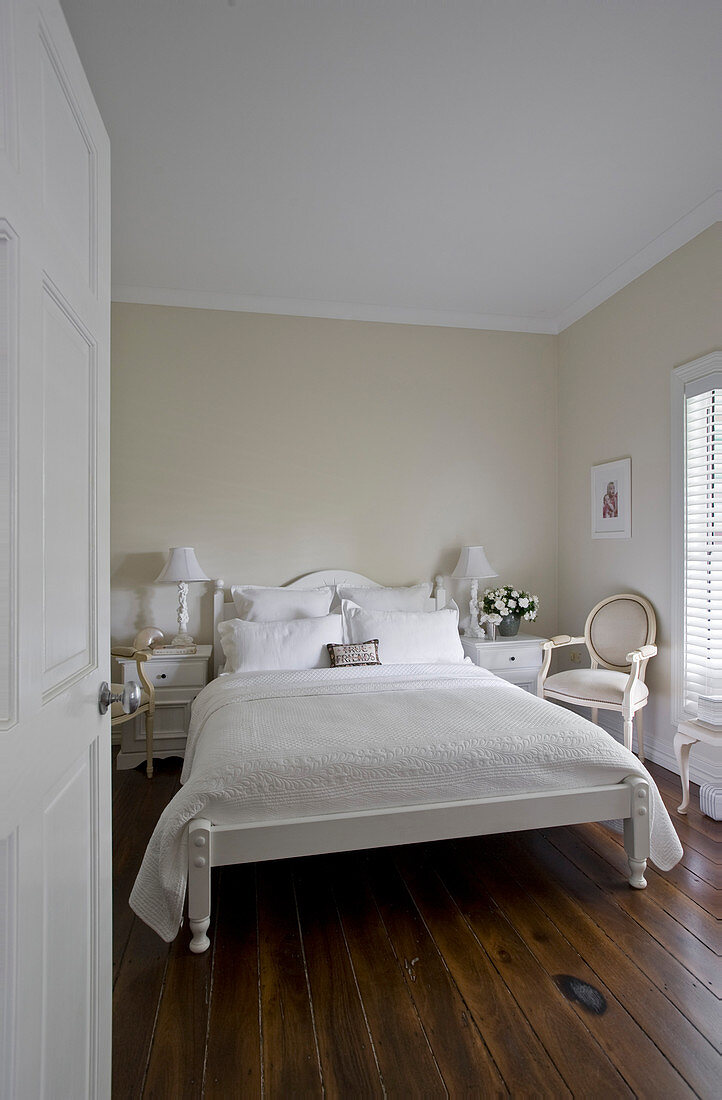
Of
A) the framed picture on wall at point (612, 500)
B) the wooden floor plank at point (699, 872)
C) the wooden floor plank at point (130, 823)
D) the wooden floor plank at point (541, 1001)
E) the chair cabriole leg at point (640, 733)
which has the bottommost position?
the wooden floor plank at point (130, 823)

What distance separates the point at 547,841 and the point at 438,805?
0.81 m

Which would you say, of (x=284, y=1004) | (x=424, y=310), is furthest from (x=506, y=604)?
(x=284, y=1004)

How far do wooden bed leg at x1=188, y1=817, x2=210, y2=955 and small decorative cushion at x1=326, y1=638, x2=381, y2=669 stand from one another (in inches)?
60.4

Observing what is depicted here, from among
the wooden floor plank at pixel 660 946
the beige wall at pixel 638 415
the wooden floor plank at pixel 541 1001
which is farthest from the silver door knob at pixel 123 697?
the beige wall at pixel 638 415

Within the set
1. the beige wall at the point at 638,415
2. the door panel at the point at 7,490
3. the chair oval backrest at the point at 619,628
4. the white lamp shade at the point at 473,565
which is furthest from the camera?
the white lamp shade at the point at 473,565

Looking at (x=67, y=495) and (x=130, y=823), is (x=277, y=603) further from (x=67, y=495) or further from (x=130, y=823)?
(x=67, y=495)

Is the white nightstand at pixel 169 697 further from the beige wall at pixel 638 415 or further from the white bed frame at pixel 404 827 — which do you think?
Result: the beige wall at pixel 638 415

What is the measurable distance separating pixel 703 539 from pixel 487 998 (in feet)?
8.15

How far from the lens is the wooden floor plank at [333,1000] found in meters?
1.49

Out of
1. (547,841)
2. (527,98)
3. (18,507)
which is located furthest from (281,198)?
(547,841)

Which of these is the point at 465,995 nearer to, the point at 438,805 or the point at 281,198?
the point at 438,805

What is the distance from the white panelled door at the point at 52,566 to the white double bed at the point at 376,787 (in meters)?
0.70

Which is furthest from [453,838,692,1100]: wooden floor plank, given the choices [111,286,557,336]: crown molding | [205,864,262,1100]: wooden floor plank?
[111,286,557,336]: crown molding

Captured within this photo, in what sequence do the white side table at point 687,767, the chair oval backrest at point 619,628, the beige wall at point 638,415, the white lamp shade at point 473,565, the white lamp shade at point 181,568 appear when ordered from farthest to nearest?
the white lamp shade at point 473,565
the white lamp shade at point 181,568
the chair oval backrest at point 619,628
the beige wall at point 638,415
the white side table at point 687,767
